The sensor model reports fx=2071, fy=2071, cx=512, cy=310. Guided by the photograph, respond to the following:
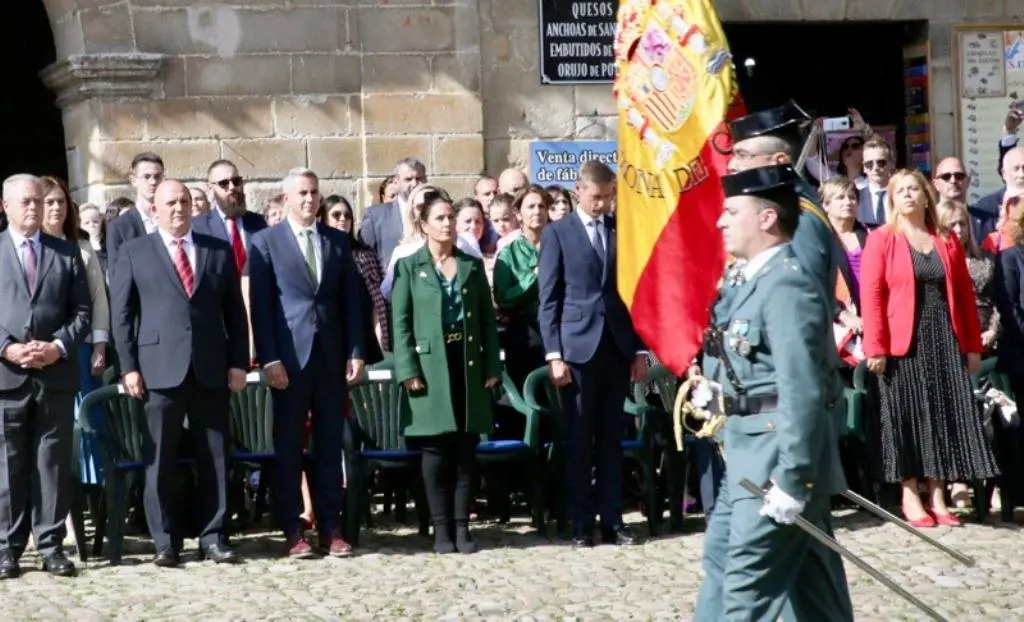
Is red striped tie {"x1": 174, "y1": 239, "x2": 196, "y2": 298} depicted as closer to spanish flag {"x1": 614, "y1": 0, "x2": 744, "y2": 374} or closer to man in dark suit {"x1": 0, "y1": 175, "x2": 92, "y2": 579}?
man in dark suit {"x1": 0, "y1": 175, "x2": 92, "y2": 579}

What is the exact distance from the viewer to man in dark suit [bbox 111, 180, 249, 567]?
10.2 meters

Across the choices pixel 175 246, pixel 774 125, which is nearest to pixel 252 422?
pixel 175 246

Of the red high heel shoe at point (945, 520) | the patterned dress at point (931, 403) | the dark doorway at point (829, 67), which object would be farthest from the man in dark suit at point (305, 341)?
the dark doorway at point (829, 67)

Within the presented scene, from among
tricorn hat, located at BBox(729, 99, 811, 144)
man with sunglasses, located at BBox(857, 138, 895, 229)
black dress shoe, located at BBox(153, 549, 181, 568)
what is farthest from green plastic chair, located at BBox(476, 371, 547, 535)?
tricorn hat, located at BBox(729, 99, 811, 144)

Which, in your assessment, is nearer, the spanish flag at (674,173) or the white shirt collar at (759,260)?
the white shirt collar at (759,260)

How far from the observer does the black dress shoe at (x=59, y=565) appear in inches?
389

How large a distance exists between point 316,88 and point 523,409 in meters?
3.95

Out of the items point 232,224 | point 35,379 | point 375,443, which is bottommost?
point 375,443

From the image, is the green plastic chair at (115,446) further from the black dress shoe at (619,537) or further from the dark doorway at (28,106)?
the dark doorway at (28,106)

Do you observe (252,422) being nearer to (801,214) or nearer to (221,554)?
(221,554)

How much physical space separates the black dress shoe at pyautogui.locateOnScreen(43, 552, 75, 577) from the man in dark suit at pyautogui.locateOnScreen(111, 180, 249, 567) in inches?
17.2

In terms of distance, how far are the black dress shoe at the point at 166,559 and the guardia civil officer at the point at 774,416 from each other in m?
4.16

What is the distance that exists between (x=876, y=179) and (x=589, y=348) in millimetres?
2923

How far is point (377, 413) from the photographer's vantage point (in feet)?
36.0
